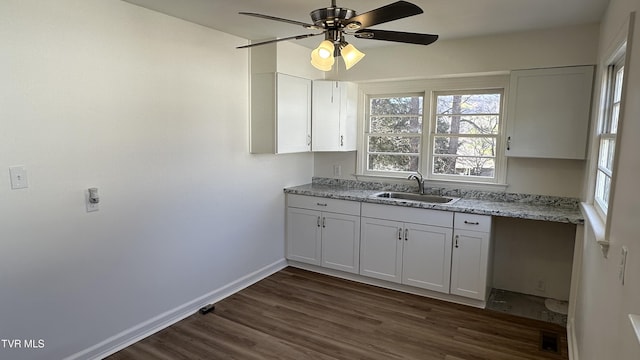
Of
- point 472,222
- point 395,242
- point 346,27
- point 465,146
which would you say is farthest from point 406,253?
point 346,27

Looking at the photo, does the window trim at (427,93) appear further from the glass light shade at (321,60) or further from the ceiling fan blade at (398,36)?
the glass light shade at (321,60)

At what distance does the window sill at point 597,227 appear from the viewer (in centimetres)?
172

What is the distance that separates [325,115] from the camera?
163 inches

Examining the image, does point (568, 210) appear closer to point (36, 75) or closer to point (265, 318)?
point (265, 318)

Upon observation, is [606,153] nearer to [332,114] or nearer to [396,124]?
[396,124]

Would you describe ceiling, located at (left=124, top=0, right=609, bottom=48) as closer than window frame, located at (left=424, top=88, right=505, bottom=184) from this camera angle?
Yes

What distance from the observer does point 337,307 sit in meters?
3.40

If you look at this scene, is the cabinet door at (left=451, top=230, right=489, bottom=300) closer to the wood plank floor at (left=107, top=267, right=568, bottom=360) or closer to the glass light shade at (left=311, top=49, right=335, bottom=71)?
the wood plank floor at (left=107, top=267, right=568, bottom=360)

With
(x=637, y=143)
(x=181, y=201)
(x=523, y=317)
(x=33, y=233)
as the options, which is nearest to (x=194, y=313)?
(x=181, y=201)

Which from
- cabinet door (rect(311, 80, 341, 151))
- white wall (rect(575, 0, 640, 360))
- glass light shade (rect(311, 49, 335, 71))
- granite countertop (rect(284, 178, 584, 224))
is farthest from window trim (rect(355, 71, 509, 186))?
glass light shade (rect(311, 49, 335, 71))

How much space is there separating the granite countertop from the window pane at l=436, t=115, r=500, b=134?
0.64m

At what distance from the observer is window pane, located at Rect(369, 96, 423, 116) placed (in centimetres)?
419

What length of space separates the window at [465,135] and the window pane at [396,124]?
0.19m

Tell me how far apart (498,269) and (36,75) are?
13.4 ft
